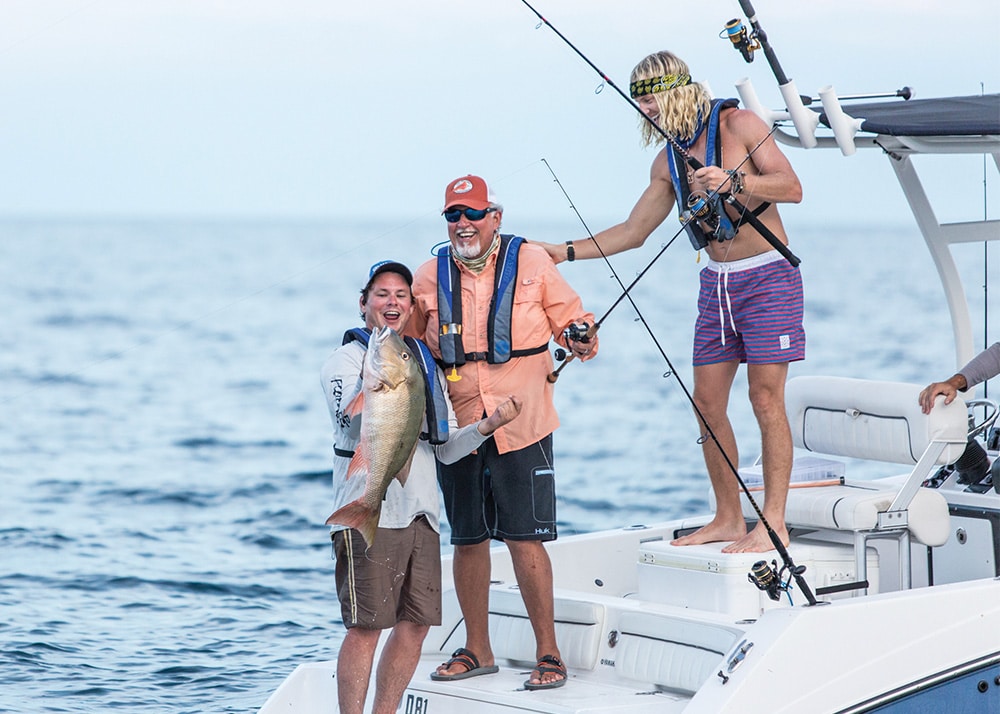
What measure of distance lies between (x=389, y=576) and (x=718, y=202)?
1.66 metres

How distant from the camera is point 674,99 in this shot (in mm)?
4879

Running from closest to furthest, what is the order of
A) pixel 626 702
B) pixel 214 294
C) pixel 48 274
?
1. pixel 626 702
2. pixel 214 294
3. pixel 48 274

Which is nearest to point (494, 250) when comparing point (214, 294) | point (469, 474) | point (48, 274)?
point (469, 474)

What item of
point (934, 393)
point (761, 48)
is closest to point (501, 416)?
point (761, 48)

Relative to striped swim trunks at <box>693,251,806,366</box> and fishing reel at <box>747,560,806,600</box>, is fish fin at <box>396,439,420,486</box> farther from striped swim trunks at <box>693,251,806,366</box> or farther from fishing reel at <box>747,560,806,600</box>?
striped swim trunks at <box>693,251,806,366</box>

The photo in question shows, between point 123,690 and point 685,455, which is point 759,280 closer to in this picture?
point 123,690

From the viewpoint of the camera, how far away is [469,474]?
4676 millimetres

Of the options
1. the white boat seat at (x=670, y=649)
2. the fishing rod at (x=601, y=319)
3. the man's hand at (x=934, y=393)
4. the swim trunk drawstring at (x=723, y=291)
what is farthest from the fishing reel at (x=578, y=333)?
the man's hand at (x=934, y=393)

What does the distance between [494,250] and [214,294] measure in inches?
1636

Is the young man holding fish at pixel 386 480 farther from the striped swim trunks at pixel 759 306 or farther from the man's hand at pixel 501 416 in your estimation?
the striped swim trunks at pixel 759 306

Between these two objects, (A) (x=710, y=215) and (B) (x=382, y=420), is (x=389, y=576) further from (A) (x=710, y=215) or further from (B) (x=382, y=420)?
Answer: (A) (x=710, y=215)

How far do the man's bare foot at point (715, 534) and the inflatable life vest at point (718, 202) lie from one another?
101 cm

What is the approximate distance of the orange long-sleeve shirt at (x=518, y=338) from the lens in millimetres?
4578

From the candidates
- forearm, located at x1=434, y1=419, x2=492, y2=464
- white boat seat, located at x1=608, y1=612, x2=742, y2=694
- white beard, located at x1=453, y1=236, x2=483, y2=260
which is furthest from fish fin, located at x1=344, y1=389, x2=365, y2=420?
white boat seat, located at x1=608, y1=612, x2=742, y2=694
